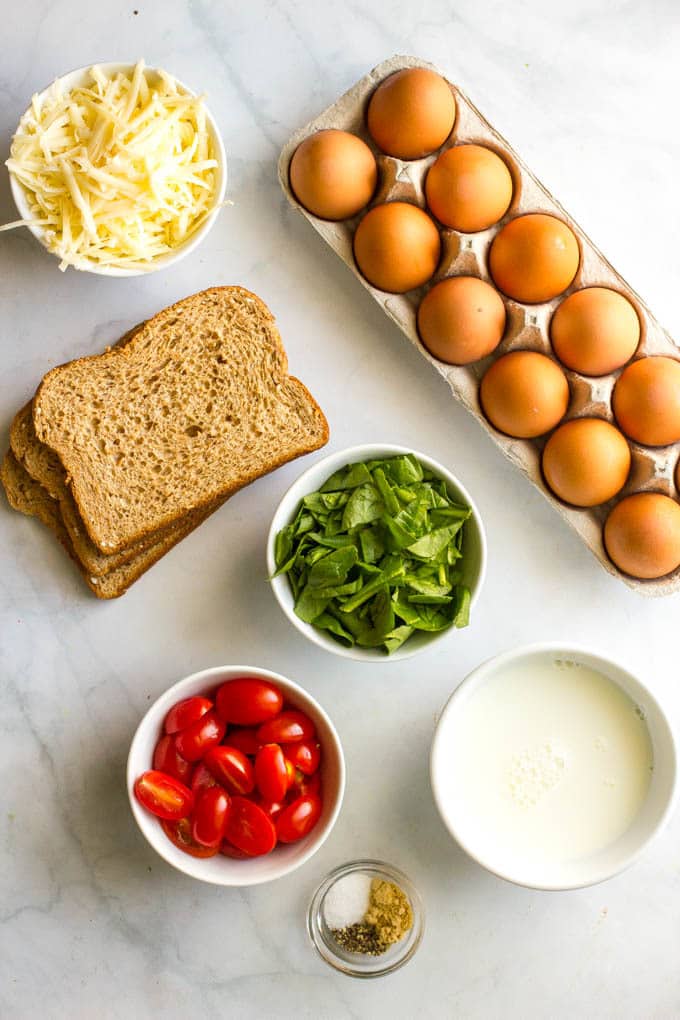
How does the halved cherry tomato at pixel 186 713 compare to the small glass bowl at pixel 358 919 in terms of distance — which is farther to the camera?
the small glass bowl at pixel 358 919

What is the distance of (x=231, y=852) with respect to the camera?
179 cm

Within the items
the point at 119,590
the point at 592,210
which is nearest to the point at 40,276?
the point at 119,590

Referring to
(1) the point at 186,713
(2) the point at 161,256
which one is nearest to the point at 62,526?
(1) the point at 186,713

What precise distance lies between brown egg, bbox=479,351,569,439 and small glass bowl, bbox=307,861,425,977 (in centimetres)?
88

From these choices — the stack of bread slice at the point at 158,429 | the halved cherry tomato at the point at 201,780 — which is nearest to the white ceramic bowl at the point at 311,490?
the stack of bread slice at the point at 158,429

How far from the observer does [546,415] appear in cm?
179

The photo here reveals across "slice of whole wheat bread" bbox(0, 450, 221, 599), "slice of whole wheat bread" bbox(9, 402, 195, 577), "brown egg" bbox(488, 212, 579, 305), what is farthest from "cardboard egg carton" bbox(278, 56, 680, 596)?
"slice of whole wheat bread" bbox(9, 402, 195, 577)

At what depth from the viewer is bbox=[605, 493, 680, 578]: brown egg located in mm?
1761

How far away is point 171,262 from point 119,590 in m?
0.63

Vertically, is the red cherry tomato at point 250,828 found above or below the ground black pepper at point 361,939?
above

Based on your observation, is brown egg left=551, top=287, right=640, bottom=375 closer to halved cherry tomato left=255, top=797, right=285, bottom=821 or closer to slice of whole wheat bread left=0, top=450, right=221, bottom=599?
slice of whole wheat bread left=0, top=450, right=221, bottom=599

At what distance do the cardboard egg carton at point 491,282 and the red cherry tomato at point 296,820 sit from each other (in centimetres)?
71

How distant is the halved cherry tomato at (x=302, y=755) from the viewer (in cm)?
178

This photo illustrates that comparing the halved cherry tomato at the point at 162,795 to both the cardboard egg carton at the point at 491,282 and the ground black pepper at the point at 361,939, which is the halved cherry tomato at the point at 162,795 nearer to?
the ground black pepper at the point at 361,939
